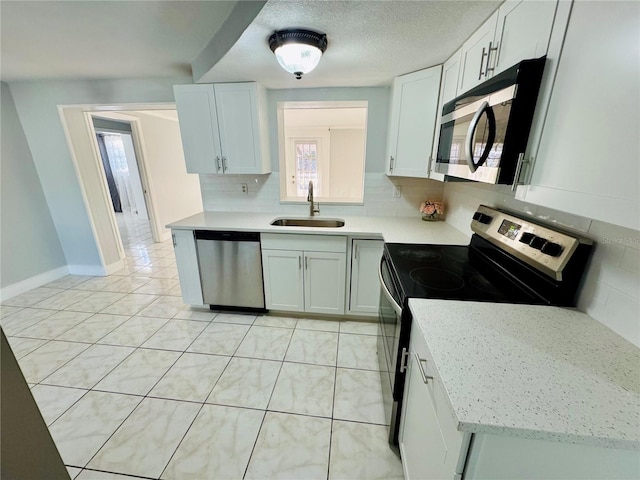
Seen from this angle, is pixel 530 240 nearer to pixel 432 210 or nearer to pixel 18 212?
pixel 432 210

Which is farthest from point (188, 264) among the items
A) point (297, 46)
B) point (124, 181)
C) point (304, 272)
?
point (124, 181)

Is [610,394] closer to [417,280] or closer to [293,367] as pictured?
[417,280]

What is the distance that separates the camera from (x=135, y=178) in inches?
205

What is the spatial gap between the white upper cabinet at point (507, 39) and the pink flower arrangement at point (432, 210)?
3.63 feet

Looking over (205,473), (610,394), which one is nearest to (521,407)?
(610,394)

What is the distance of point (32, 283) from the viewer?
3.10 m

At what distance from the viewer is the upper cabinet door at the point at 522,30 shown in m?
0.86

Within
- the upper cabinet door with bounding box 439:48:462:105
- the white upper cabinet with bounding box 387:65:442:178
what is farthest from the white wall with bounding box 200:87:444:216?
the upper cabinet door with bounding box 439:48:462:105

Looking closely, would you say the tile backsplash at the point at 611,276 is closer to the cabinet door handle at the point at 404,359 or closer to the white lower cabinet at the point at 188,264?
the cabinet door handle at the point at 404,359

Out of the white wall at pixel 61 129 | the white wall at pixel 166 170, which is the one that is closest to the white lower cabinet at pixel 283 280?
the white wall at pixel 61 129

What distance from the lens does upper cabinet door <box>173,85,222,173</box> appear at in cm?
224

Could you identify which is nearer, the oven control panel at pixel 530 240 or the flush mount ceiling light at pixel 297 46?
the oven control panel at pixel 530 240

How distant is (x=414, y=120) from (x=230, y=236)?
1.81 metres

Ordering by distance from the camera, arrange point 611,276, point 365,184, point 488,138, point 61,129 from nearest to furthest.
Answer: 1. point 611,276
2. point 488,138
3. point 365,184
4. point 61,129
